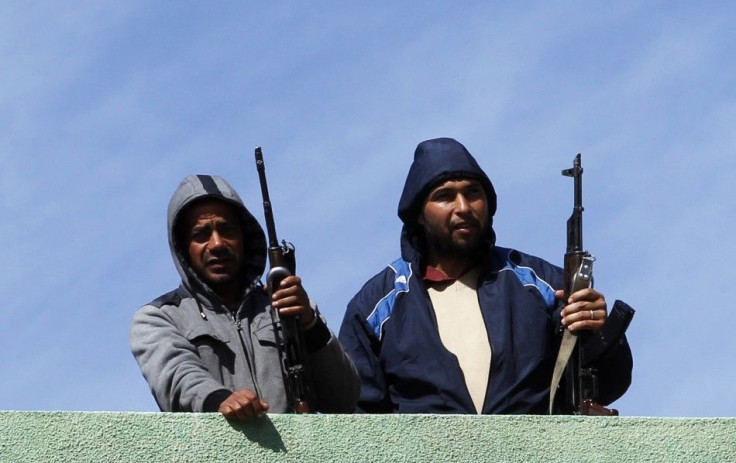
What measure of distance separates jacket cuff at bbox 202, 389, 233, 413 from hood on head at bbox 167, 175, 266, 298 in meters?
0.87

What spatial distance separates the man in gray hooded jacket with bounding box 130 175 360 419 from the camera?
6.57 meters

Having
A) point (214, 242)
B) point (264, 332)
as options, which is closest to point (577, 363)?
point (264, 332)

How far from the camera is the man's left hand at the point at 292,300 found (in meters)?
6.68

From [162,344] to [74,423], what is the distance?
0.71 m

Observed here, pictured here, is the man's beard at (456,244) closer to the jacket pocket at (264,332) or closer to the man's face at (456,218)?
the man's face at (456,218)

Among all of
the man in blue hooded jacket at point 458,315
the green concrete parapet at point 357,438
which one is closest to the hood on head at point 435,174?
the man in blue hooded jacket at point 458,315

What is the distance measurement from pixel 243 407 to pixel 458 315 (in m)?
1.59

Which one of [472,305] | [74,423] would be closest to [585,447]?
[472,305]

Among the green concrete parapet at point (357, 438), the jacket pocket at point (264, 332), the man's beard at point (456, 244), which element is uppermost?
the man's beard at point (456, 244)

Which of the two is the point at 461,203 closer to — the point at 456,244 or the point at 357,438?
the point at 456,244

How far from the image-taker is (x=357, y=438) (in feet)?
20.0

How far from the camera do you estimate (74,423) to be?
19.8 ft

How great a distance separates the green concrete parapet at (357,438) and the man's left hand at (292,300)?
65 cm

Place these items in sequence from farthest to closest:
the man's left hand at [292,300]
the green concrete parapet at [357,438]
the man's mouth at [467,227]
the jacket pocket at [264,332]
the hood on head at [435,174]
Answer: the hood on head at [435,174], the man's mouth at [467,227], the jacket pocket at [264,332], the man's left hand at [292,300], the green concrete parapet at [357,438]
